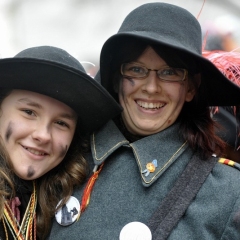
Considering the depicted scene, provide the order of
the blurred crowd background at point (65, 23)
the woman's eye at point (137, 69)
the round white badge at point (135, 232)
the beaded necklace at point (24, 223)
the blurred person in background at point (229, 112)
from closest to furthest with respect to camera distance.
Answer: the round white badge at point (135, 232)
the beaded necklace at point (24, 223)
the woman's eye at point (137, 69)
the blurred person in background at point (229, 112)
the blurred crowd background at point (65, 23)

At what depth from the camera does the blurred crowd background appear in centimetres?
525

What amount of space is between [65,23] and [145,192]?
3.79m

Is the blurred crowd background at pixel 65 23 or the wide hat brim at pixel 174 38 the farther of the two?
the blurred crowd background at pixel 65 23

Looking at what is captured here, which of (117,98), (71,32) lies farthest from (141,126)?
(71,32)

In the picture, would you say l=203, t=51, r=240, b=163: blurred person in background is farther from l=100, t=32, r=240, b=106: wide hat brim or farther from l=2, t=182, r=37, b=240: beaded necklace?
l=2, t=182, r=37, b=240: beaded necklace

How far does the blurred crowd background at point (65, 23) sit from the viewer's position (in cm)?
525

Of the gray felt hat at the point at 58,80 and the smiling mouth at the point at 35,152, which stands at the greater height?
the gray felt hat at the point at 58,80

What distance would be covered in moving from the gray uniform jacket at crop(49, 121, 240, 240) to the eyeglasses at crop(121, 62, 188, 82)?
0.21 m

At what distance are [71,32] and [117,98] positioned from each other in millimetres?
3320

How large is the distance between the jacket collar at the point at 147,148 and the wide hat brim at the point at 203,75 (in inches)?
7.2

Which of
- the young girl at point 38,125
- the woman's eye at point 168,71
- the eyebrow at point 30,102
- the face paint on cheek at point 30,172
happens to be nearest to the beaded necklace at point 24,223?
the young girl at point 38,125

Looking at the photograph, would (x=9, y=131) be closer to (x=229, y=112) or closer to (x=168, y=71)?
(x=168, y=71)

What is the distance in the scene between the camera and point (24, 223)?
6.68 feet

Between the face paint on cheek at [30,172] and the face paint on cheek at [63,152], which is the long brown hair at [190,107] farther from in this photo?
the face paint on cheek at [30,172]
